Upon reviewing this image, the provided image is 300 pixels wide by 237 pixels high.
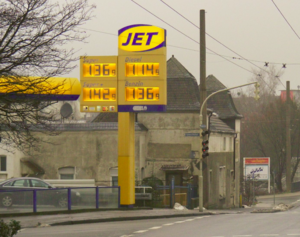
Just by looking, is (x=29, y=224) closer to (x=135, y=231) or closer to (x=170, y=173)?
(x=135, y=231)

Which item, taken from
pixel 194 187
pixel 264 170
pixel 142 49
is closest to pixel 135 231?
pixel 142 49

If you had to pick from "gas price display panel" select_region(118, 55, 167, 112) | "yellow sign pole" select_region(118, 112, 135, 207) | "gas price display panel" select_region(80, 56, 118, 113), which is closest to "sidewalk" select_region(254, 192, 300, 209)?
"yellow sign pole" select_region(118, 112, 135, 207)

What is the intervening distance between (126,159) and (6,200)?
607 cm

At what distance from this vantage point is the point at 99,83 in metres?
26.4

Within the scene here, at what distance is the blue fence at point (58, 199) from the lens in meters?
23.2

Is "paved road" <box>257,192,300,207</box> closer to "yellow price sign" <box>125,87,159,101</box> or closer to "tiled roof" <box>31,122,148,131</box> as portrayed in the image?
"tiled roof" <box>31,122,148,131</box>

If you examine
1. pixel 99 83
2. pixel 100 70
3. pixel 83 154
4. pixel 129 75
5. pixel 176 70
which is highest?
pixel 176 70

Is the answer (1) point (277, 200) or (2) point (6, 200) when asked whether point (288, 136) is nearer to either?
(1) point (277, 200)

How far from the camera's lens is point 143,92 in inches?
1026

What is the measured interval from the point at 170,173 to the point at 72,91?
14.2 metres

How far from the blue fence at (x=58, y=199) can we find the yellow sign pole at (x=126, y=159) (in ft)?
1.20

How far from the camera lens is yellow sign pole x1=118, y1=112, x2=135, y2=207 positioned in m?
26.8

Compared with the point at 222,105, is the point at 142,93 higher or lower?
lower

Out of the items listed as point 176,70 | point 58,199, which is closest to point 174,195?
point 58,199
